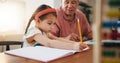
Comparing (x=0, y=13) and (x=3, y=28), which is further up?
(x=0, y=13)

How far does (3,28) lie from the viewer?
211cm

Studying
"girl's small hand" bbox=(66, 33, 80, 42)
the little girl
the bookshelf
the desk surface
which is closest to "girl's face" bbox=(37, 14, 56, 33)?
the little girl

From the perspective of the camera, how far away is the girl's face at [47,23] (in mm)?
961

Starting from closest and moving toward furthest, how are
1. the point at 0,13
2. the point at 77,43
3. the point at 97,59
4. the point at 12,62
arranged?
the point at 97,59, the point at 12,62, the point at 77,43, the point at 0,13

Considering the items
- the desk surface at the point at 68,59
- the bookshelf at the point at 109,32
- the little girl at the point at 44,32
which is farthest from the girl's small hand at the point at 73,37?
the bookshelf at the point at 109,32

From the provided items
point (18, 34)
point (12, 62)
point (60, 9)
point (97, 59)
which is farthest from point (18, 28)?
point (97, 59)

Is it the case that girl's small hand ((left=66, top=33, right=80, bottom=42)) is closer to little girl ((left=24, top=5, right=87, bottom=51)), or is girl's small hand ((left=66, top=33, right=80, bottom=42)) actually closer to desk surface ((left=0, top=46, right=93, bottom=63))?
little girl ((left=24, top=5, right=87, bottom=51))

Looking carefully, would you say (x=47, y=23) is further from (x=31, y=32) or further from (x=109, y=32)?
(x=109, y=32)

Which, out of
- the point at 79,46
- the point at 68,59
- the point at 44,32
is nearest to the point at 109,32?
the point at 68,59

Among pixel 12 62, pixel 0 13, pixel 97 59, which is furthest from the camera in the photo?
pixel 0 13

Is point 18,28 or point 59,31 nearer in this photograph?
point 59,31

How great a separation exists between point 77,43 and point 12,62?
33 cm

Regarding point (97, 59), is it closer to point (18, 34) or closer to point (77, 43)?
point (77, 43)

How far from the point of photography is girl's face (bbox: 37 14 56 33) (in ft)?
3.15
